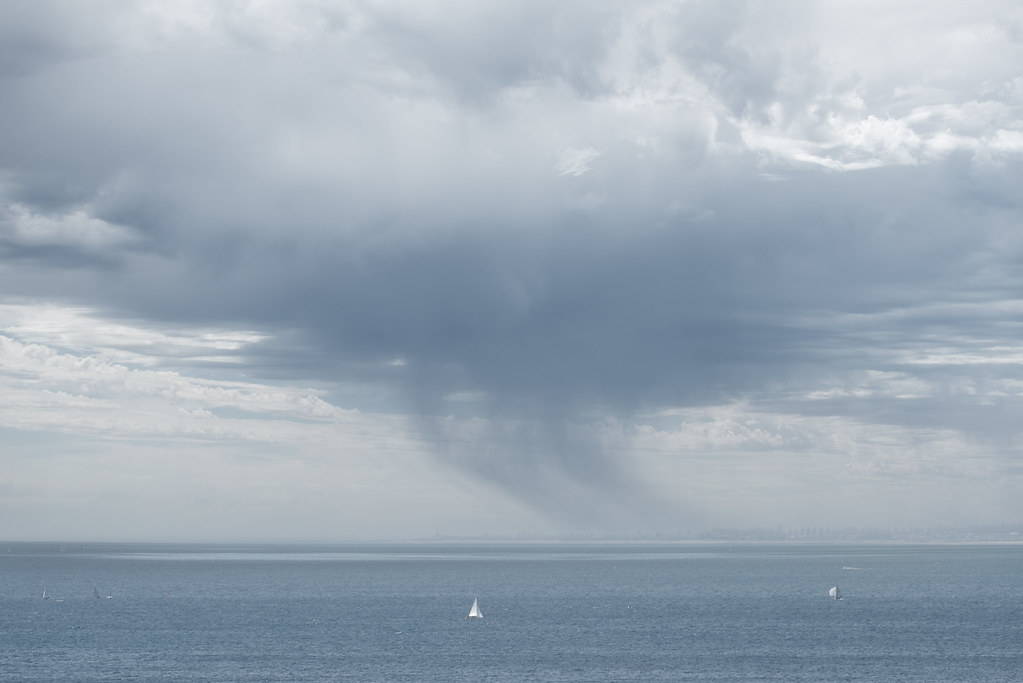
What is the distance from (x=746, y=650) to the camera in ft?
435

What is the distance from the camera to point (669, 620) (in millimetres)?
173250

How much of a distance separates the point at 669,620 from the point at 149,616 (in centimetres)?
8883

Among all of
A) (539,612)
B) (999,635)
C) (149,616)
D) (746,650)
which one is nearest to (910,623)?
(999,635)

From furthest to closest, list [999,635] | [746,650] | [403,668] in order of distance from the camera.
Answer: [999,635] → [746,650] → [403,668]

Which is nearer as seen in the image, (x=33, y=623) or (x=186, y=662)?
(x=186, y=662)

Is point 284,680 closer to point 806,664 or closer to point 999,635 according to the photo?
point 806,664

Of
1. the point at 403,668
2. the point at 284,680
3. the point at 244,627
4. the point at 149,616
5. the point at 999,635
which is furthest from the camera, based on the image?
the point at 149,616

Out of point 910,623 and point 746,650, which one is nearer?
point 746,650

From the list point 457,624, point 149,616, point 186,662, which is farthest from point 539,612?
point 186,662

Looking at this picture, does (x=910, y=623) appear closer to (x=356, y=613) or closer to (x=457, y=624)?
(x=457, y=624)

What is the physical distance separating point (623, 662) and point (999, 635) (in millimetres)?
61863

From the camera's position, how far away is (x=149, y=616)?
601 ft

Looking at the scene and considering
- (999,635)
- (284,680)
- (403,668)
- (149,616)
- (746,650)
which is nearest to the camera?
(284,680)

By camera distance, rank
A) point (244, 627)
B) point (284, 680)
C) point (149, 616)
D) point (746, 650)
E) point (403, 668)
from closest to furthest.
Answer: point (284, 680) < point (403, 668) < point (746, 650) < point (244, 627) < point (149, 616)
